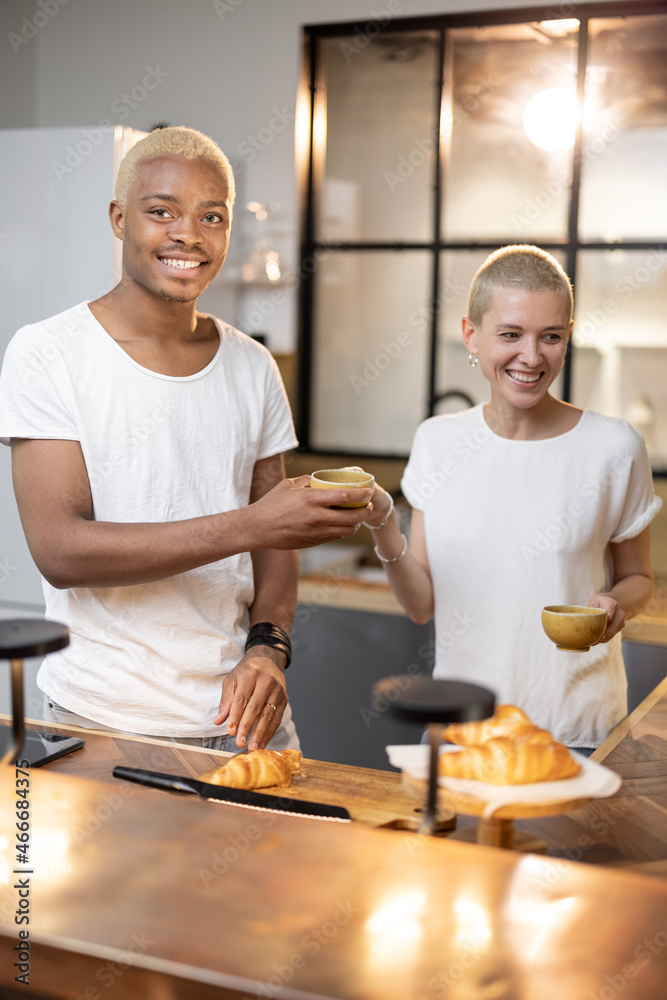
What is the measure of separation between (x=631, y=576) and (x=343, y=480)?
75cm

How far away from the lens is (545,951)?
77cm

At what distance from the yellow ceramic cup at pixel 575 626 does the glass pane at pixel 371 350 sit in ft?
9.11

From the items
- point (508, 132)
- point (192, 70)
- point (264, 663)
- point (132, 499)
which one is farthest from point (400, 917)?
point (192, 70)

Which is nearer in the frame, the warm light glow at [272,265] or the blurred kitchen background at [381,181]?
the blurred kitchen background at [381,181]

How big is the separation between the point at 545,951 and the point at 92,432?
0.97 meters

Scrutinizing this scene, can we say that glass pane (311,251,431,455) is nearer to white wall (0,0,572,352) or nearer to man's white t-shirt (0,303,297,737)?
white wall (0,0,572,352)

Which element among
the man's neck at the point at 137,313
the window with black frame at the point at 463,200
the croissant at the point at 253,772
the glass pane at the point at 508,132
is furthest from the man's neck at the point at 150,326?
the glass pane at the point at 508,132

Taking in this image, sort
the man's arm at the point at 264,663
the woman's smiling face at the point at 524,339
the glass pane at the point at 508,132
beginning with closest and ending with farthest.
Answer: the man's arm at the point at 264,663 < the woman's smiling face at the point at 524,339 < the glass pane at the point at 508,132

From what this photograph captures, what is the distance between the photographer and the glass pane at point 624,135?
11.9ft

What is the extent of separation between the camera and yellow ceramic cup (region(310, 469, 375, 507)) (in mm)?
1299

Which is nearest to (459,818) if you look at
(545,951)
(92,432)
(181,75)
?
(545,951)

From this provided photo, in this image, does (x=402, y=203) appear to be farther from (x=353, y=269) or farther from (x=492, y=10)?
(x=492, y=10)

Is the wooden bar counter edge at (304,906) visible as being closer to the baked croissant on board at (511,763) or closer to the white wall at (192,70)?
the baked croissant on board at (511,763)

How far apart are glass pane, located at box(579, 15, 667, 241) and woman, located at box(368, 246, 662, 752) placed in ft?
7.21
